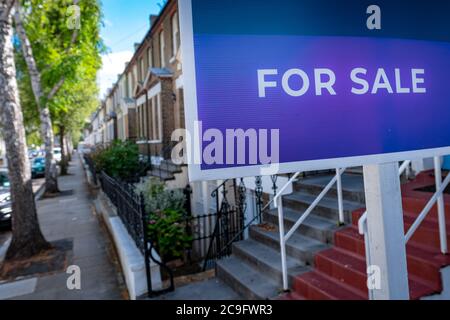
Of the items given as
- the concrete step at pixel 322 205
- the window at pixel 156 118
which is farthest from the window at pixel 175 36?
the concrete step at pixel 322 205

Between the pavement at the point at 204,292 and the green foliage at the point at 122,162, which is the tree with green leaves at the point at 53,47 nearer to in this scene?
the green foliage at the point at 122,162

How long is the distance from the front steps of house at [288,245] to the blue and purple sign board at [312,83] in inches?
117

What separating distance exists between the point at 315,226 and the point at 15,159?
584 centimetres

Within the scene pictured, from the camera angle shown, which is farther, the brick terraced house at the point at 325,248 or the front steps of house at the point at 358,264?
the brick terraced house at the point at 325,248

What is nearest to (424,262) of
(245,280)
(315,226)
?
(315,226)

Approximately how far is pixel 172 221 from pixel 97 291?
176 cm

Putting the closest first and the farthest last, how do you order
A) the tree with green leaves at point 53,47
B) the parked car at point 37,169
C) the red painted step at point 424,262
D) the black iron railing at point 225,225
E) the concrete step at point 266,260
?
the red painted step at point 424,262 → the concrete step at point 266,260 → the black iron railing at point 225,225 → the tree with green leaves at point 53,47 → the parked car at point 37,169

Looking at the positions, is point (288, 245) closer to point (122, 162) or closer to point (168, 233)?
point (168, 233)

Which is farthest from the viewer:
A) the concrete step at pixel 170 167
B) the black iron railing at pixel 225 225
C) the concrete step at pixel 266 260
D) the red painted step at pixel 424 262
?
the concrete step at pixel 170 167

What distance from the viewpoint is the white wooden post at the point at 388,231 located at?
121 centimetres

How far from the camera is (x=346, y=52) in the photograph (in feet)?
3.78

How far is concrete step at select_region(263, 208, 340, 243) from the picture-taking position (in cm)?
412

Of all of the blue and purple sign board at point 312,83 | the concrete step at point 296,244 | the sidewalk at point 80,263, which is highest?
the blue and purple sign board at point 312,83
